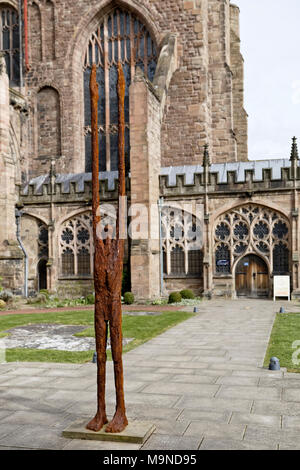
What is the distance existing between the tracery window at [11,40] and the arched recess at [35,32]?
169 cm

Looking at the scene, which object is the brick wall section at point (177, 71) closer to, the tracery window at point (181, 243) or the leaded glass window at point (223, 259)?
the tracery window at point (181, 243)

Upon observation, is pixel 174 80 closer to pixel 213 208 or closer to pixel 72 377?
pixel 213 208

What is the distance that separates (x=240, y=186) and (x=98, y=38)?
14.6 m

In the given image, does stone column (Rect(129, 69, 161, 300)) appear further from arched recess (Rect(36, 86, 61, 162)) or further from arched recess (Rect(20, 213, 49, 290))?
arched recess (Rect(36, 86, 61, 162))

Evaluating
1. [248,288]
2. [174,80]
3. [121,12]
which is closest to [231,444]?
[248,288]

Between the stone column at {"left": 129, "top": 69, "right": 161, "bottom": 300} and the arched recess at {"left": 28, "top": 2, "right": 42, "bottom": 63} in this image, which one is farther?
the arched recess at {"left": 28, "top": 2, "right": 42, "bottom": 63}

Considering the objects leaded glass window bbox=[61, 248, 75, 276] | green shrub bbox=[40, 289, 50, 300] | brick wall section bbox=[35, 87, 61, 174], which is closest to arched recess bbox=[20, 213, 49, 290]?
leaded glass window bbox=[61, 248, 75, 276]

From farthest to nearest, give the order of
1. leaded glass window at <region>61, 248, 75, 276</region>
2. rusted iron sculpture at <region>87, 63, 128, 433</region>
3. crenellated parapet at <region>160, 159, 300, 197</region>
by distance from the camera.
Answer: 1. leaded glass window at <region>61, 248, 75, 276</region>
2. crenellated parapet at <region>160, 159, 300, 197</region>
3. rusted iron sculpture at <region>87, 63, 128, 433</region>

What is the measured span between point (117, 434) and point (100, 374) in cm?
71

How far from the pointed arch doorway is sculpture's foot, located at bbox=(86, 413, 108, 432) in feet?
57.7

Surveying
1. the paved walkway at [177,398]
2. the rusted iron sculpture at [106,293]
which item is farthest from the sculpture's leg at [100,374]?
the paved walkway at [177,398]

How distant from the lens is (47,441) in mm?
5211

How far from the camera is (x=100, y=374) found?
5.75 metres

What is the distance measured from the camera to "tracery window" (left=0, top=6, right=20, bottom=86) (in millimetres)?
32250
